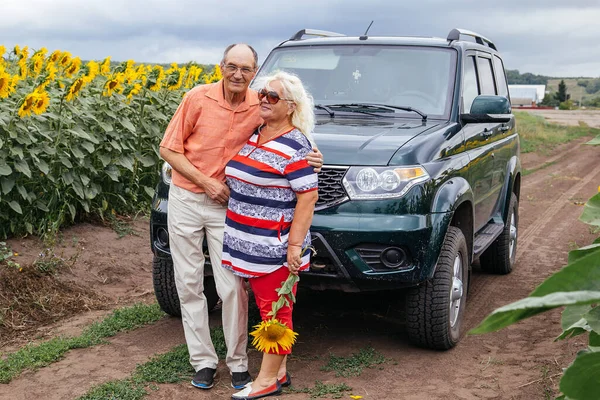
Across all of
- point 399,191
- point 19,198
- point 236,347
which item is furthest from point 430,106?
point 19,198

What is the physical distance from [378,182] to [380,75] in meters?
1.50

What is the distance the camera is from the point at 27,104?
6.36 m

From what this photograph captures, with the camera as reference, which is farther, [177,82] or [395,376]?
[177,82]

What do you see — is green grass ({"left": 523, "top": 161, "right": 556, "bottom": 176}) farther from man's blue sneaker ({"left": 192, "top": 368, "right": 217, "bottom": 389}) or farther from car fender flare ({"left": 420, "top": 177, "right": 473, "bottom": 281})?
man's blue sneaker ({"left": 192, "top": 368, "right": 217, "bottom": 389})

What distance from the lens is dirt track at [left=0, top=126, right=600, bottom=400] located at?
4355mm

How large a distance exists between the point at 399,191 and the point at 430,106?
4.12 feet

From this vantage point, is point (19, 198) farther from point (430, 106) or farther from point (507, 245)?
point (507, 245)

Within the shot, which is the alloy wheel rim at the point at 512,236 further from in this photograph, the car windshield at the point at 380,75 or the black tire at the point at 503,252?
the car windshield at the point at 380,75

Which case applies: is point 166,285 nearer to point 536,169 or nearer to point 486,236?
point 486,236

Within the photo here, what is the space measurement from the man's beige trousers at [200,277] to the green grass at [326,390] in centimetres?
39

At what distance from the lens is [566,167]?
18359 millimetres

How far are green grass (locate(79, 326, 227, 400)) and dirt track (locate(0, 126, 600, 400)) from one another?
0.32 feet

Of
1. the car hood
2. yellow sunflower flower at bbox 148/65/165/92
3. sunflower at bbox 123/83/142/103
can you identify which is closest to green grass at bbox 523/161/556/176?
yellow sunflower flower at bbox 148/65/165/92

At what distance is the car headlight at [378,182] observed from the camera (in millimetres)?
4402
